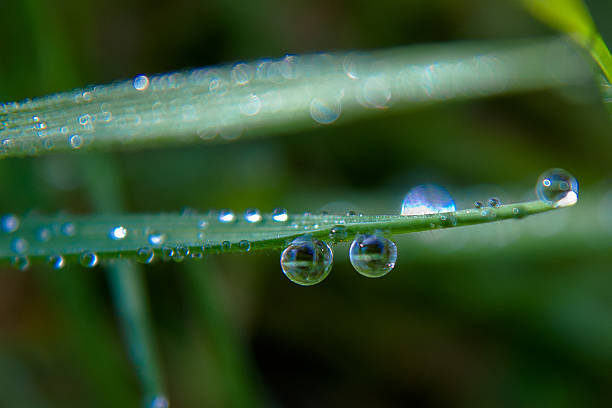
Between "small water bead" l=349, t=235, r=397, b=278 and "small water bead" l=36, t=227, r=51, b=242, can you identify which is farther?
"small water bead" l=36, t=227, r=51, b=242

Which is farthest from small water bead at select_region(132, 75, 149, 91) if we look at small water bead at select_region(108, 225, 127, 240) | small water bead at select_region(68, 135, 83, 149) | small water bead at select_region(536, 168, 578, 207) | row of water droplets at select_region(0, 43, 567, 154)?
small water bead at select_region(536, 168, 578, 207)

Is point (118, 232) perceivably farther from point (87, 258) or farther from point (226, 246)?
point (226, 246)

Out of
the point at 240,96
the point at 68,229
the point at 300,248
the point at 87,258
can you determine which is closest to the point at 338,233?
the point at 300,248

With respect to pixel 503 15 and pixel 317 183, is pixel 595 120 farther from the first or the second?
pixel 317 183

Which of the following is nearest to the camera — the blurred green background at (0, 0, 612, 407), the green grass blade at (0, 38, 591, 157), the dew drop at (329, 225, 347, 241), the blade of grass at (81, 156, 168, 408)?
the dew drop at (329, 225, 347, 241)

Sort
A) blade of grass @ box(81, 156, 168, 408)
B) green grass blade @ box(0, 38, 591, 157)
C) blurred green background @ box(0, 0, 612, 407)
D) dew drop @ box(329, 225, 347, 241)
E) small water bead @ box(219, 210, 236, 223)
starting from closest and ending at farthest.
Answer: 1. dew drop @ box(329, 225, 347, 241)
2. small water bead @ box(219, 210, 236, 223)
3. green grass blade @ box(0, 38, 591, 157)
4. blade of grass @ box(81, 156, 168, 408)
5. blurred green background @ box(0, 0, 612, 407)

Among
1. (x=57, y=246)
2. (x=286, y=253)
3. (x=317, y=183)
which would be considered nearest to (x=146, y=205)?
(x=317, y=183)

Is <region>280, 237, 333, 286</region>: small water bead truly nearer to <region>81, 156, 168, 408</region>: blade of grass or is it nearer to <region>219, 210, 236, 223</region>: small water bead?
<region>219, 210, 236, 223</region>: small water bead

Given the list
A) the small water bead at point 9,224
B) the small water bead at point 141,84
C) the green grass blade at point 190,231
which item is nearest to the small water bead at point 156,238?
the green grass blade at point 190,231

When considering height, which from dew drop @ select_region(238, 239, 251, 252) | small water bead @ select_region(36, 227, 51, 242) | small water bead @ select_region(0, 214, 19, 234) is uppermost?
small water bead @ select_region(0, 214, 19, 234)
